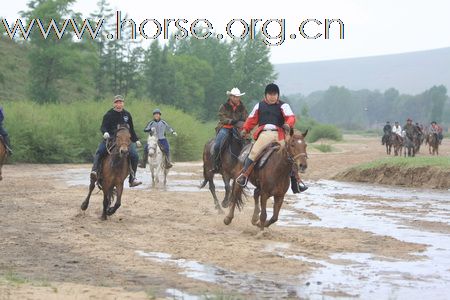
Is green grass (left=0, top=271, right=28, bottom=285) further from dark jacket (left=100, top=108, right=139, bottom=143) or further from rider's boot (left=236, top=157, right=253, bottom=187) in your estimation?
dark jacket (left=100, top=108, right=139, bottom=143)

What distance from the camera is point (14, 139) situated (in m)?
39.2

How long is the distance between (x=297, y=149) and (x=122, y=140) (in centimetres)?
400

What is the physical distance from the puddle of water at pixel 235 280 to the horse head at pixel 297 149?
275cm

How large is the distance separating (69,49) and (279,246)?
56459 millimetres

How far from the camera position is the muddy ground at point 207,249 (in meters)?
9.29

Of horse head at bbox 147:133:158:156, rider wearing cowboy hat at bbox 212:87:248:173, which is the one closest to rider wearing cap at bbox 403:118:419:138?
horse head at bbox 147:133:158:156

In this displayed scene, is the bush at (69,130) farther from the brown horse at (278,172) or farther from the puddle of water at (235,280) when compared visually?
the puddle of water at (235,280)

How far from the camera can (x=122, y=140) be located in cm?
1569

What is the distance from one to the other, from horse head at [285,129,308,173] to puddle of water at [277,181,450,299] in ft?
5.39

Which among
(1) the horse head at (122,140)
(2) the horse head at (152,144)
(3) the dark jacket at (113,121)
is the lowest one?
(2) the horse head at (152,144)

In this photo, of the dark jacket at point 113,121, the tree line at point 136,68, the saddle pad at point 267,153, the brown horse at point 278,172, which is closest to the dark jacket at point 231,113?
the dark jacket at point 113,121

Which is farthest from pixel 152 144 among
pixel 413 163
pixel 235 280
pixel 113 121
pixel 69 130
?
pixel 69 130

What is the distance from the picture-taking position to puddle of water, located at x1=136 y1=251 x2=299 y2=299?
9102 millimetres

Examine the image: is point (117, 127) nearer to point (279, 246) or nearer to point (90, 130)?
point (279, 246)
